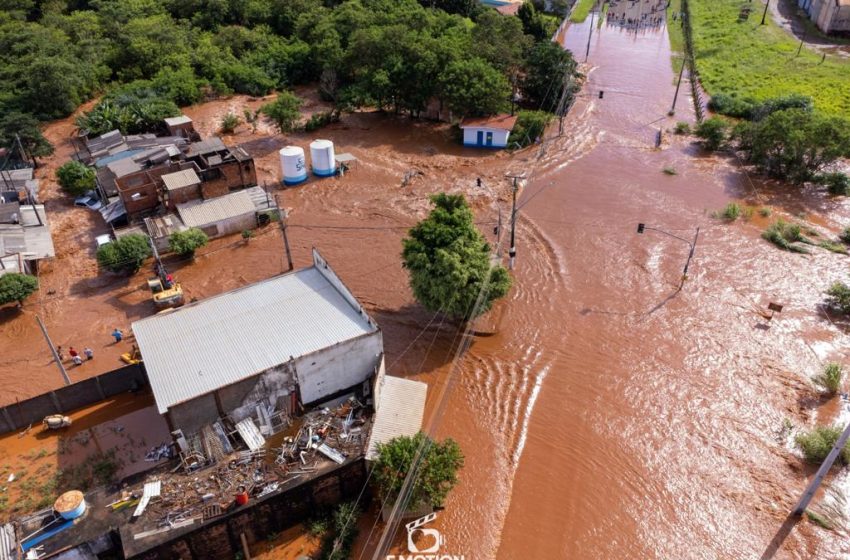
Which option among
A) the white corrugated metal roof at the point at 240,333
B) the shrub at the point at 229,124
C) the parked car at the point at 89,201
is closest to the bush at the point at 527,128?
the shrub at the point at 229,124

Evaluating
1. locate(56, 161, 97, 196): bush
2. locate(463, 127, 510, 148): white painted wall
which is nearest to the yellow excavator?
locate(56, 161, 97, 196): bush

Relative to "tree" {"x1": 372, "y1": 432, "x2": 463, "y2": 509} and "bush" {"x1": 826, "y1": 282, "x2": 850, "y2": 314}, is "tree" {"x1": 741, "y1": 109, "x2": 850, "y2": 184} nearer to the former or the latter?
"bush" {"x1": 826, "y1": 282, "x2": 850, "y2": 314}

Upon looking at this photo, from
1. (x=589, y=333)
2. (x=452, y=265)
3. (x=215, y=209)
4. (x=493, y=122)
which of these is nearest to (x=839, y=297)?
(x=589, y=333)

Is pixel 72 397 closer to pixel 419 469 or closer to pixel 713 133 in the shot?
pixel 419 469

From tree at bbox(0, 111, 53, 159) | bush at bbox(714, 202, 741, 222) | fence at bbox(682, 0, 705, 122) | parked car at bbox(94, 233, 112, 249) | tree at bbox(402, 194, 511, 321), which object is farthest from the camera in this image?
fence at bbox(682, 0, 705, 122)

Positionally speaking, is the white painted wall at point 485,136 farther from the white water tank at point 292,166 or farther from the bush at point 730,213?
the bush at point 730,213

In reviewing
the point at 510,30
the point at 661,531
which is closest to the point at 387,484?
the point at 661,531
